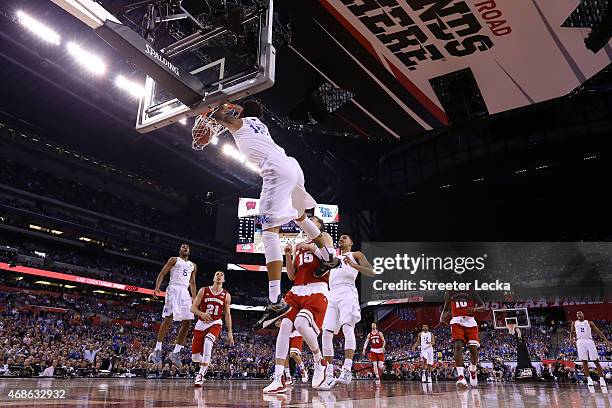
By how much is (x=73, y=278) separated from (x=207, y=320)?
21701 millimetres

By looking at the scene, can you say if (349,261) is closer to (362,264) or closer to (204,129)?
(362,264)

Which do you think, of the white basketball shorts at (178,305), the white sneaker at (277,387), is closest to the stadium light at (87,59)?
the white basketball shorts at (178,305)

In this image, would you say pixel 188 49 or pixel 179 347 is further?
pixel 179 347

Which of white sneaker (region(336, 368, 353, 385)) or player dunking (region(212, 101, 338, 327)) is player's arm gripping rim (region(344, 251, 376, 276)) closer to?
player dunking (region(212, 101, 338, 327))

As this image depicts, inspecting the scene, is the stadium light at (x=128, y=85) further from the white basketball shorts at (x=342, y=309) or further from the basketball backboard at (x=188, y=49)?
the white basketball shorts at (x=342, y=309)

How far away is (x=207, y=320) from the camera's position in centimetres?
729

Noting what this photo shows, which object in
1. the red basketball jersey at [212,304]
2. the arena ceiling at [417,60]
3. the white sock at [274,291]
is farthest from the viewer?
the red basketball jersey at [212,304]

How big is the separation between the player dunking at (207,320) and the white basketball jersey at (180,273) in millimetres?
459

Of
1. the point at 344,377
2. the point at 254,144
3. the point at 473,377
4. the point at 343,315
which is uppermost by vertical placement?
the point at 254,144

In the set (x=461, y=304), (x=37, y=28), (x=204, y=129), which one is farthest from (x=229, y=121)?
(x=37, y=28)

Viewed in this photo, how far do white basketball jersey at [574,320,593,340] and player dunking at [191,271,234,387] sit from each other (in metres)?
8.55

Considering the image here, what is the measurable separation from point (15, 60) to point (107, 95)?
11.2 ft

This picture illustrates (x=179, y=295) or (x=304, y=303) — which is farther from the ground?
(x=179, y=295)

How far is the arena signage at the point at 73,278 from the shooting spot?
913 inches
